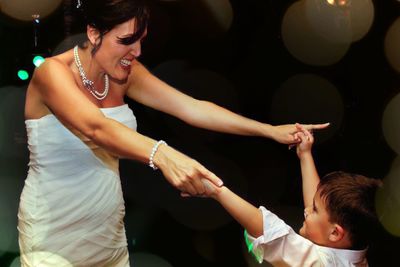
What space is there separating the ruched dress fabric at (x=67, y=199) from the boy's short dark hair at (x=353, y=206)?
66cm

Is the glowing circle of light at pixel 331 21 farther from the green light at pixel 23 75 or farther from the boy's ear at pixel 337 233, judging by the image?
the green light at pixel 23 75

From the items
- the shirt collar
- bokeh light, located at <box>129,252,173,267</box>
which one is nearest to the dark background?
bokeh light, located at <box>129,252,173,267</box>

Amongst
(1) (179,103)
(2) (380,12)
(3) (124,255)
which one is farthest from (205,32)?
(3) (124,255)

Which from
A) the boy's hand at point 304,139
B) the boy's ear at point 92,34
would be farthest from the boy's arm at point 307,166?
the boy's ear at point 92,34

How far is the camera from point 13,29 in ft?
4.98

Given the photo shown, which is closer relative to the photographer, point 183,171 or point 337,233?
point 183,171

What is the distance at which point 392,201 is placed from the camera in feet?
5.63

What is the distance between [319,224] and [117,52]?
32.2 inches

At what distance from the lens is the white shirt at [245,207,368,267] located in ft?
4.40

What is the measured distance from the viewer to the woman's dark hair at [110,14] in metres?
1.32

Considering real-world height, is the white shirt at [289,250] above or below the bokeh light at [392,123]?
below

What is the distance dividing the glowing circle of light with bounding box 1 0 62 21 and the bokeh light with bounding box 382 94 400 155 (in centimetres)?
122

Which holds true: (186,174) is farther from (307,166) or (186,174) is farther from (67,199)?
(307,166)

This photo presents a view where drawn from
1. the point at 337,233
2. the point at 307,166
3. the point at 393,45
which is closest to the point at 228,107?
the point at 307,166
